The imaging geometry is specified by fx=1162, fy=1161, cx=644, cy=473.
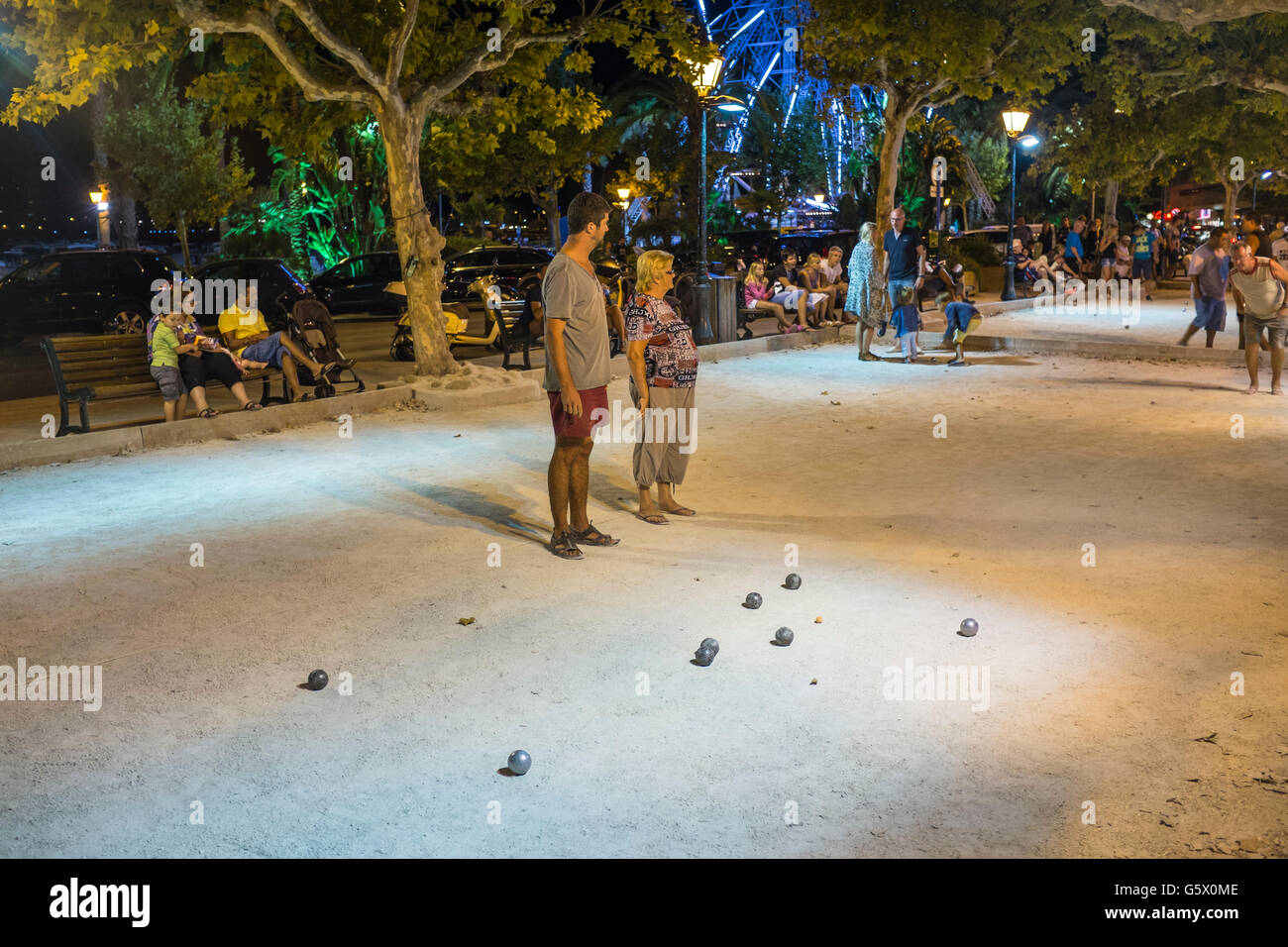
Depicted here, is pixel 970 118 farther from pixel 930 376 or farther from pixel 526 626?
pixel 526 626

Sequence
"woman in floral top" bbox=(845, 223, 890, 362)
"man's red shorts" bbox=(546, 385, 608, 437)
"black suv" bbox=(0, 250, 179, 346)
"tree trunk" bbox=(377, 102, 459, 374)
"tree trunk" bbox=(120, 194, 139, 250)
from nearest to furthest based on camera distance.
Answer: "man's red shorts" bbox=(546, 385, 608, 437) → "tree trunk" bbox=(377, 102, 459, 374) → "woman in floral top" bbox=(845, 223, 890, 362) → "black suv" bbox=(0, 250, 179, 346) → "tree trunk" bbox=(120, 194, 139, 250)

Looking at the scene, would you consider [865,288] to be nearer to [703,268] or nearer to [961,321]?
[961,321]

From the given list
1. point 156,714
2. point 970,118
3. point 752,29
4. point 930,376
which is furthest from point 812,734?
point 970,118

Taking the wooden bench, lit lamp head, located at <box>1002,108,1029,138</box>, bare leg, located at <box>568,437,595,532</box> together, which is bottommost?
bare leg, located at <box>568,437,595,532</box>

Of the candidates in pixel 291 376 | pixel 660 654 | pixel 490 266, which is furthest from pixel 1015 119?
pixel 660 654

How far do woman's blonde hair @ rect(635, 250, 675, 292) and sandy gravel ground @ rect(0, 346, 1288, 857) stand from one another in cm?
165

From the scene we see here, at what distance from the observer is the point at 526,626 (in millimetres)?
5965

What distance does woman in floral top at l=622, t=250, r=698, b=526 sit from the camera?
7.62 metres

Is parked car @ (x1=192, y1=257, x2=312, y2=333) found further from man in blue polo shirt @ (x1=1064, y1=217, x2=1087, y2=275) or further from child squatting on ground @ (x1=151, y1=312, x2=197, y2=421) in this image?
man in blue polo shirt @ (x1=1064, y1=217, x2=1087, y2=275)

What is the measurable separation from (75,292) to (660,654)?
1909cm

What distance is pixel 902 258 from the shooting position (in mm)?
16109

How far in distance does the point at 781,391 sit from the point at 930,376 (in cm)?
244

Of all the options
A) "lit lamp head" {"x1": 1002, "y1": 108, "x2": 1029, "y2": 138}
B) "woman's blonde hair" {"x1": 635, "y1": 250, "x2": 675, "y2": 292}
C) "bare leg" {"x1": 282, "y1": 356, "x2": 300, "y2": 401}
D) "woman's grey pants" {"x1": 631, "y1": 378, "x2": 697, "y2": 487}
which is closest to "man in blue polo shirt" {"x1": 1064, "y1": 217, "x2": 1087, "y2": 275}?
"lit lamp head" {"x1": 1002, "y1": 108, "x2": 1029, "y2": 138}

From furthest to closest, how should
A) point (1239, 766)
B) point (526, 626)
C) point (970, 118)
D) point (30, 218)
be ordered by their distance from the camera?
point (30, 218) < point (970, 118) < point (526, 626) < point (1239, 766)
